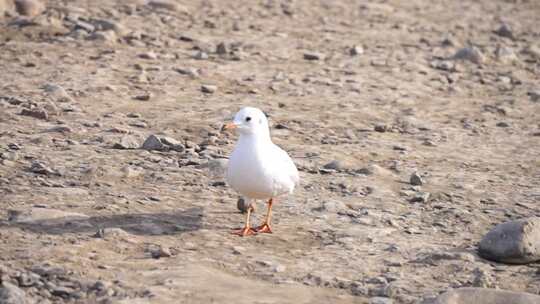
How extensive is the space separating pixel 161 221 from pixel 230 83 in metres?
4.94

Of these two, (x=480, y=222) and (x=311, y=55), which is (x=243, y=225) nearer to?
(x=480, y=222)

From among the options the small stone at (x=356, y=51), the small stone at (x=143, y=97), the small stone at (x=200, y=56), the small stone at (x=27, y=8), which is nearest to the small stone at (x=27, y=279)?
the small stone at (x=143, y=97)

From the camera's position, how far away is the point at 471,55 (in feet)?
49.1

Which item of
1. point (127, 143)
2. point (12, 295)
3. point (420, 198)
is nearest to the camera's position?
point (12, 295)

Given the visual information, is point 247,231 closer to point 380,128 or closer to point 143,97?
point 380,128

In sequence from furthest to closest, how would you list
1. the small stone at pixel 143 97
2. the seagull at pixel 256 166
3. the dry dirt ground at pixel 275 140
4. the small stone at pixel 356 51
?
the small stone at pixel 356 51
the small stone at pixel 143 97
the seagull at pixel 256 166
the dry dirt ground at pixel 275 140

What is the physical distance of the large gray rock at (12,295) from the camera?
6379 mm

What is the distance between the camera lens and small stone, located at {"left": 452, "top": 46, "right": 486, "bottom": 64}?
1492 cm

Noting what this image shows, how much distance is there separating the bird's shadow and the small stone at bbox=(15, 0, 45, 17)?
23.5 feet

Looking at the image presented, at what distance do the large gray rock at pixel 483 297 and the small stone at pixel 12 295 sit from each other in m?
2.67

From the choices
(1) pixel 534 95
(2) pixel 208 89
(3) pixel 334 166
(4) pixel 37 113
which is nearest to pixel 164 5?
(2) pixel 208 89

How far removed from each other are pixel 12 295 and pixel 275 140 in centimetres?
492

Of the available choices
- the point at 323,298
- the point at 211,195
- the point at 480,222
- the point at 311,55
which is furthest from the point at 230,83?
the point at 323,298

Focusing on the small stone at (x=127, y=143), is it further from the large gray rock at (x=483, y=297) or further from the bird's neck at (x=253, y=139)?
the large gray rock at (x=483, y=297)
